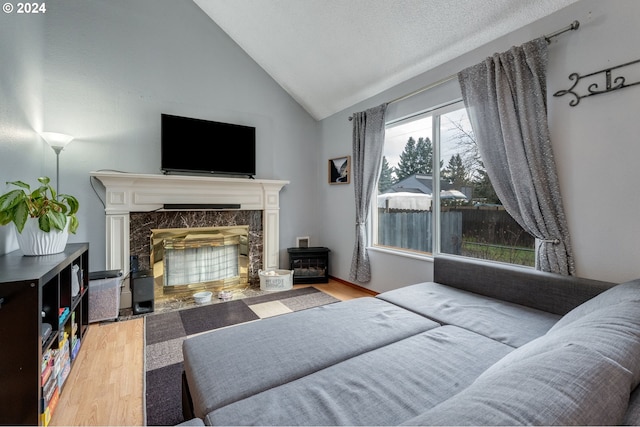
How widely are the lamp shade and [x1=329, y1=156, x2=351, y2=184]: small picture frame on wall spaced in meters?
2.82

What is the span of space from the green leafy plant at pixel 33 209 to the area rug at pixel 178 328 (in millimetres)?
1080

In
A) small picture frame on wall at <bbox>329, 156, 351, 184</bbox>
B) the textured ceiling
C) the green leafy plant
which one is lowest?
the green leafy plant

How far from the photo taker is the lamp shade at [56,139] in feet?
8.08

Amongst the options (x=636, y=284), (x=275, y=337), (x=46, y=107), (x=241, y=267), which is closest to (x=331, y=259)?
(x=241, y=267)

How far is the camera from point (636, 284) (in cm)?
141

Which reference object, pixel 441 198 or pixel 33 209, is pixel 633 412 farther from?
pixel 33 209

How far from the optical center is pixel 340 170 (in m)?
3.88

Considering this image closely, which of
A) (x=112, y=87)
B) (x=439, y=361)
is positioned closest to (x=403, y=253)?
(x=439, y=361)

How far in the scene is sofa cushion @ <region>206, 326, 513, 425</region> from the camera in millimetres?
899

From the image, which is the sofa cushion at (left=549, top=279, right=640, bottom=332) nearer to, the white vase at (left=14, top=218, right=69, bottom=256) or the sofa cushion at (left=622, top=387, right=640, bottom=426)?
the sofa cushion at (left=622, top=387, right=640, bottom=426)

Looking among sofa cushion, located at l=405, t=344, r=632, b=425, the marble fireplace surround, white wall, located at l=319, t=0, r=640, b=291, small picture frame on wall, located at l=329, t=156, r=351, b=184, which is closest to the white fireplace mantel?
the marble fireplace surround

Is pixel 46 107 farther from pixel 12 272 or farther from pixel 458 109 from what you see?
pixel 458 109

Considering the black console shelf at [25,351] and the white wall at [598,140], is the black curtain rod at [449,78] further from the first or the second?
the black console shelf at [25,351]
